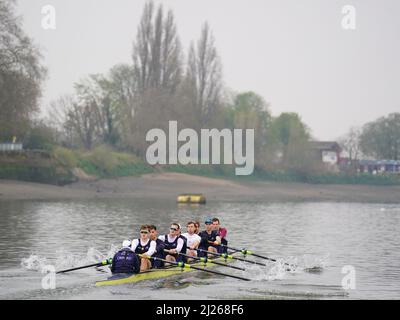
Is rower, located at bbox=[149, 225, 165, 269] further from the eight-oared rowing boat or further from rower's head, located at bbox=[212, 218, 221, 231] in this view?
rower's head, located at bbox=[212, 218, 221, 231]

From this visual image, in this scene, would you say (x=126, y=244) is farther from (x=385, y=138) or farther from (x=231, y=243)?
(x=385, y=138)

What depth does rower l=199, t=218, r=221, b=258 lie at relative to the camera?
26.5 m

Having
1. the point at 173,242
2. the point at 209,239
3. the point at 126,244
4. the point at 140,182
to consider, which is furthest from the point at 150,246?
the point at 140,182

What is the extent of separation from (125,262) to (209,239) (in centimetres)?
565

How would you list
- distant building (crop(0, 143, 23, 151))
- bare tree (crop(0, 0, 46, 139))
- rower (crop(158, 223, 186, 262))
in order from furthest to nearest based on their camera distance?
distant building (crop(0, 143, 23, 151))
bare tree (crop(0, 0, 46, 139))
rower (crop(158, 223, 186, 262))

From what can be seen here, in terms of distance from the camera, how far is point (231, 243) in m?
34.5

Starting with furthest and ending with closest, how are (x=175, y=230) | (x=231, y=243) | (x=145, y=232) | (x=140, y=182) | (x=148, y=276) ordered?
(x=140, y=182)
(x=231, y=243)
(x=175, y=230)
(x=145, y=232)
(x=148, y=276)

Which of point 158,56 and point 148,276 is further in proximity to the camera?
point 158,56

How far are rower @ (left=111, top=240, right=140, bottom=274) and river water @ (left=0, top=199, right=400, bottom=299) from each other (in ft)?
1.93

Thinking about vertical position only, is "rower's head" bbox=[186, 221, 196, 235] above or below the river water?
above

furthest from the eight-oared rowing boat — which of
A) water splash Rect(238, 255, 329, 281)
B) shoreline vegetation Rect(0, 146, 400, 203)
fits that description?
shoreline vegetation Rect(0, 146, 400, 203)

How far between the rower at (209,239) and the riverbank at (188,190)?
109 ft

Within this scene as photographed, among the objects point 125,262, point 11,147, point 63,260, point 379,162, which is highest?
point 11,147
